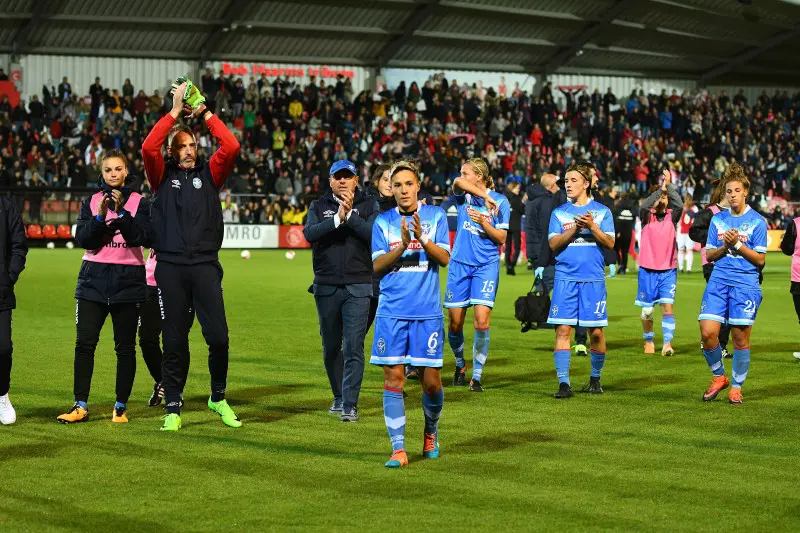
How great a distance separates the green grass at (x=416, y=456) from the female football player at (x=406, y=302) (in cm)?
48

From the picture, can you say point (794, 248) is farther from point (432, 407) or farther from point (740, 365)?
point (432, 407)

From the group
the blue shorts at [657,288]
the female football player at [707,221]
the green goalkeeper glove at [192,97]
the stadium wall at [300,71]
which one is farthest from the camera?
the stadium wall at [300,71]

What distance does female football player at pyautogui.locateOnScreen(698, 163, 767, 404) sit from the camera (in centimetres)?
1062

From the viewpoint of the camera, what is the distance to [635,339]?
647 inches

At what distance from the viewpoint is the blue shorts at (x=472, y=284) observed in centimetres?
1190

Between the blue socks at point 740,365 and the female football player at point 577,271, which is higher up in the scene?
the female football player at point 577,271

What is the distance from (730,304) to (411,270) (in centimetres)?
392

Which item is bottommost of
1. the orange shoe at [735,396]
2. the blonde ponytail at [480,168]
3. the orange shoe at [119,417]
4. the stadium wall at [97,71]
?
the orange shoe at [119,417]

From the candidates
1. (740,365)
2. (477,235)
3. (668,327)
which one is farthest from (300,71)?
(740,365)

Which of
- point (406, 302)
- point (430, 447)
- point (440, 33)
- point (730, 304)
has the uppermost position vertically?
point (440, 33)

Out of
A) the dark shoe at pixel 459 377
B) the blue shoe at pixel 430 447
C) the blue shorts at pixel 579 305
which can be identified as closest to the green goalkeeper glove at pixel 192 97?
the blue shoe at pixel 430 447

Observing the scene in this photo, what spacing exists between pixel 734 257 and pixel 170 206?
4.96 metres

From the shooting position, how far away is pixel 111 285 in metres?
9.53

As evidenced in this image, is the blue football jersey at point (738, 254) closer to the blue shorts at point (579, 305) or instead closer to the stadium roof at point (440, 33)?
the blue shorts at point (579, 305)
